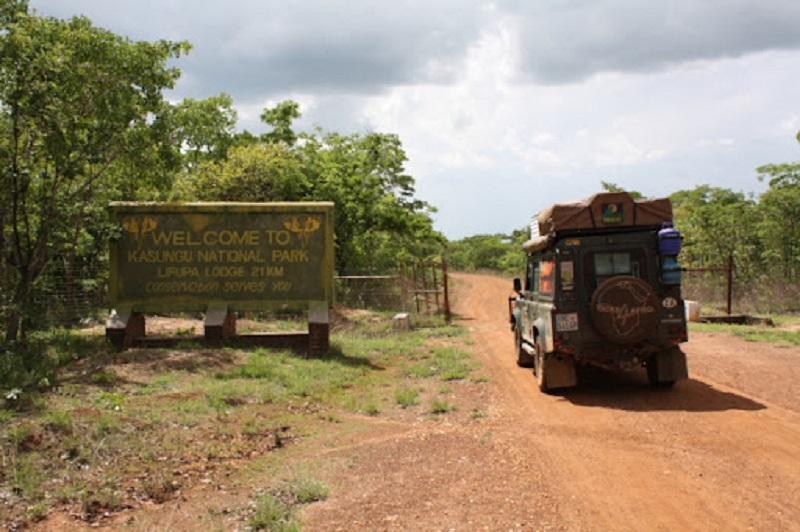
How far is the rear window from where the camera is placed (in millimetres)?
10086

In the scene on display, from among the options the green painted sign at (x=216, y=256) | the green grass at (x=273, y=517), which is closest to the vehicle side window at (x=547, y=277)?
the green painted sign at (x=216, y=256)

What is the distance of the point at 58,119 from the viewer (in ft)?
39.4

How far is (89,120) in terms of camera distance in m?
13.0

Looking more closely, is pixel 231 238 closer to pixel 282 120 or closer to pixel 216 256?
pixel 216 256

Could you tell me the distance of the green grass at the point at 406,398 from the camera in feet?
34.4

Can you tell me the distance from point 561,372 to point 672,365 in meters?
1.61

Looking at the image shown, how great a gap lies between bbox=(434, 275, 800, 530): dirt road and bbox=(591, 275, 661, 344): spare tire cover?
1.00 m

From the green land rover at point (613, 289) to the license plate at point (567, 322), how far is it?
0.05 feet

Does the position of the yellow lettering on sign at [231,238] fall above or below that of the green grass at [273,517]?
above

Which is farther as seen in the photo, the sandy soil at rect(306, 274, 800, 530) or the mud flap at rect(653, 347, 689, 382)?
the mud flap at rect(653, 347, 689, 382)

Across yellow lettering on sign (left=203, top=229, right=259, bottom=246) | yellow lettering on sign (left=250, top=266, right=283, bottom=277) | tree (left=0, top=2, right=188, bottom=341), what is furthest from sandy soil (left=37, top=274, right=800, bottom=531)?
tree (left=0, top=2, right=188, bottom=341)

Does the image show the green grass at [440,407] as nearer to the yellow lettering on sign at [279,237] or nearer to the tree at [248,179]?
the yellow lettering on sign at [279,237]

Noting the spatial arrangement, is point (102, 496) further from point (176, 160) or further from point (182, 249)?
point (176, 160)

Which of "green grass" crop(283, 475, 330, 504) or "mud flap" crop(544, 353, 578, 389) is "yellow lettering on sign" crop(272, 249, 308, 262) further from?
"green grass" crop(283, 475, 330, 504)
